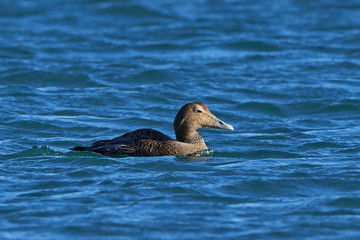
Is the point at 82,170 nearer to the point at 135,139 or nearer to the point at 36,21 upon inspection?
the point at 135,139

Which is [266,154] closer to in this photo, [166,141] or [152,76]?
[166,141]

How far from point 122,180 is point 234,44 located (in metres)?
11.0

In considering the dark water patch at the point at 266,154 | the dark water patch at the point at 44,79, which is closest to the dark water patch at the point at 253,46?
the dark water patch at the point at 44,79

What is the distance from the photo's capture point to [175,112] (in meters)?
13.1

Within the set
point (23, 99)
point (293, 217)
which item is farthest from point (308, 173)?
point (23, 99)

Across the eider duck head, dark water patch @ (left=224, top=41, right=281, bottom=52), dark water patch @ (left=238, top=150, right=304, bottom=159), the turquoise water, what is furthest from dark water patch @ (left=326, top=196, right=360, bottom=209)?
dark water patch @ (left=224, top=41, right=281, bottom=52)

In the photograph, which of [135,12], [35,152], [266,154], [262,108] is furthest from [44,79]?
[135,12]

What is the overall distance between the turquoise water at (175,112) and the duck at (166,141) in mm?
162

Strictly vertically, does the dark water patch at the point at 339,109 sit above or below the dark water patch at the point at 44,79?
below

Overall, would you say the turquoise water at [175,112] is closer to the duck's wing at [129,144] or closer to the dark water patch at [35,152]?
the dark water patch at [35,152]

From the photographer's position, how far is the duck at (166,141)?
939 cm

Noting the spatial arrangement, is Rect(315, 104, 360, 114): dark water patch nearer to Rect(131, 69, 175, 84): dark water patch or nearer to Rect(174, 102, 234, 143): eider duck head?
Rect(131, 69, 175, 84): dark water patch

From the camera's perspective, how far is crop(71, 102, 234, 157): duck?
939cm

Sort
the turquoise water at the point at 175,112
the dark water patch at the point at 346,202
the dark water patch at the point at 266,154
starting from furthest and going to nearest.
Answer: the dark water patch at the point at 266,154, the dark water patch at the point at 346,202, the turquoise water at the point at 175,112
